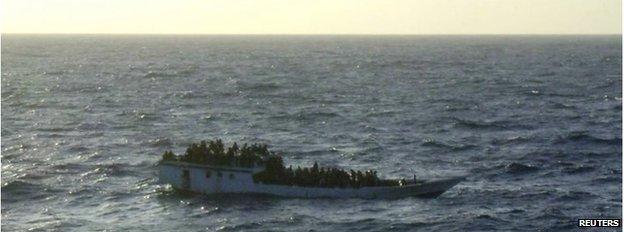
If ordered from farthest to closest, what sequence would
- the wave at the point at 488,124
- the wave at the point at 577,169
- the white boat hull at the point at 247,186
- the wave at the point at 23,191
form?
the wave at the point at 488,124 → the wave at the point at 577,169 → the wave at the point at 23,191 → the white boat hull at the point at 247,186

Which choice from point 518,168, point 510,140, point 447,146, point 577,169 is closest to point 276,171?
point 518,168

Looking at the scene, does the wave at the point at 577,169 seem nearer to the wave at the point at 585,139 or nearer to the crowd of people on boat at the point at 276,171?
the wave at the point at 585,139

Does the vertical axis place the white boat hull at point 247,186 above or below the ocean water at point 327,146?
above

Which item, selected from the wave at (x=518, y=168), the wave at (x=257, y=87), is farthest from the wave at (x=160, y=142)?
the wave at (x=257, y=87)

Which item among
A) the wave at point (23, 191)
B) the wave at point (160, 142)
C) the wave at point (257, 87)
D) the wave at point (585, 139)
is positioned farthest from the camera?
the wave at point (257, 87)

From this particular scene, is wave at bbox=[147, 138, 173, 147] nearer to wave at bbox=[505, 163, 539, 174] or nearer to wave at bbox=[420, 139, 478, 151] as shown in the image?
wave at bbox=[420, 139, 478, 151]

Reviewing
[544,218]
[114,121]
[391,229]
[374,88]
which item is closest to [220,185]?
[391,229]

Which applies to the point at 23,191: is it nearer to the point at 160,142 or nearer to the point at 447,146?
the point at 160,142

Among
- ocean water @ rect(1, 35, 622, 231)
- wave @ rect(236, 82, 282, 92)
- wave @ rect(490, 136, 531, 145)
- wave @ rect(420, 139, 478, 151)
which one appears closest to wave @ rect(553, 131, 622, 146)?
ocean water @ rect(1, 35, 622, 231)
